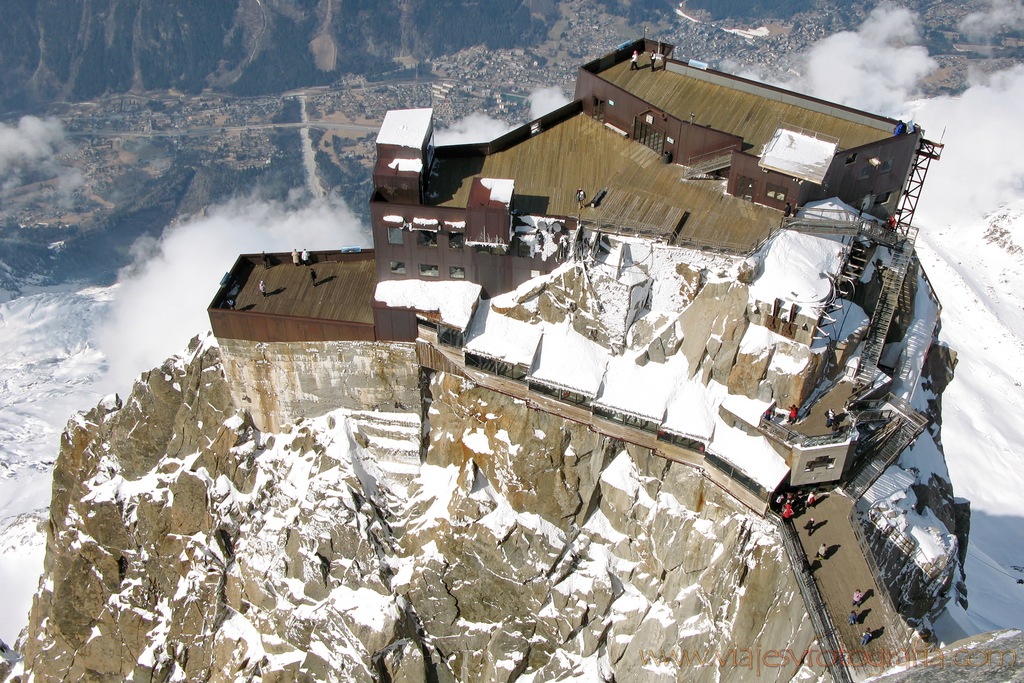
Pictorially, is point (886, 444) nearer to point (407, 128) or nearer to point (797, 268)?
point (797, 268)

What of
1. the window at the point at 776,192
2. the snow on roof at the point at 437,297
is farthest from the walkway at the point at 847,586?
the snow on roof at the point at 437,297

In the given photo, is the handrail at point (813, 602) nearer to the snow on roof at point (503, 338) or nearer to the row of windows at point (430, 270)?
the snow on roof at point (503, 338)

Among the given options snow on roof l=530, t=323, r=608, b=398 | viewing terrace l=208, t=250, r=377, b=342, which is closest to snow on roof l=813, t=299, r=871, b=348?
snow on roof l=530, t=323, r=608, b=398

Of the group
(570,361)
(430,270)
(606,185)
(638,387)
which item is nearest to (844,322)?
(638,387)

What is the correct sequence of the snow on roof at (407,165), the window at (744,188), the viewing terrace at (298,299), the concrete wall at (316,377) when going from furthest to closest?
the concrete wall at (316,377) → the viewing terrace at (298,299) → the window at (744,188) → the snow on roof at (407,165)

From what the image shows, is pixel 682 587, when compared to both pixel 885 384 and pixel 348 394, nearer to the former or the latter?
pixel 885 384
